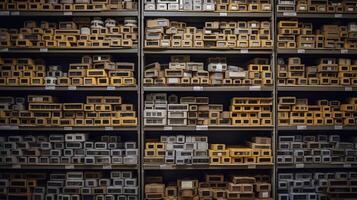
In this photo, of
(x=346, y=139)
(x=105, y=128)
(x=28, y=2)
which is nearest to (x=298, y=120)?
(x=346, y=139)

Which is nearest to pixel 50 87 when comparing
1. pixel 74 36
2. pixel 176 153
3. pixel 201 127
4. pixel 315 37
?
pixel 74 36

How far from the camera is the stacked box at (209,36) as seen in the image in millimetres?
5980

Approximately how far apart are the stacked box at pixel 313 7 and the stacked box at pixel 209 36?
36 centimetres

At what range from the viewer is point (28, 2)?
5949 millimetres

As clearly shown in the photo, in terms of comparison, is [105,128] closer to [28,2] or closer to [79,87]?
[79,87]

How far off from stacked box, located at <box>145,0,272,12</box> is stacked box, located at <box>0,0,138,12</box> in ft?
1.15

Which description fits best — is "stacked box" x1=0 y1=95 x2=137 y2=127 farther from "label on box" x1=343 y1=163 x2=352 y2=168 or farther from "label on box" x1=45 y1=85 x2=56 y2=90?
"label on box" x1=343 y1=163 x2=352 y2=168

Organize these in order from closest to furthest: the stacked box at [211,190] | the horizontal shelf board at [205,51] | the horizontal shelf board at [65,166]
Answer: the stacked box at [211,190], the horizontal shelf board at [65,166], the horizontal shelf board at [205,51]

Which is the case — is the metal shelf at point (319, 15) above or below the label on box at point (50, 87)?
above

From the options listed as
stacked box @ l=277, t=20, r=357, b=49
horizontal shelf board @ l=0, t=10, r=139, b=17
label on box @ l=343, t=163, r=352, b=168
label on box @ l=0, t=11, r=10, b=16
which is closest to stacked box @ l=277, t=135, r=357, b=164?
label on box @ l=343, t=163, r=352, b=168

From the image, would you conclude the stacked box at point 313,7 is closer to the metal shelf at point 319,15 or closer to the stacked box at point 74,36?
the metal shelf at point 319,15

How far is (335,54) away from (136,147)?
3474mm

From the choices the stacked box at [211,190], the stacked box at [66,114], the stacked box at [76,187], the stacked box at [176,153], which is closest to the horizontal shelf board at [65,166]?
the stacked box at [76,187]

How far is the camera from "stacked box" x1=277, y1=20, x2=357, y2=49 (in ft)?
19.8
